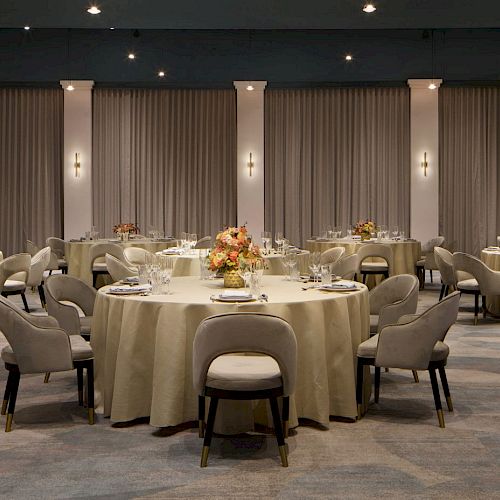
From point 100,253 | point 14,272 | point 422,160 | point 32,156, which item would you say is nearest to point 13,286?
point 14,272

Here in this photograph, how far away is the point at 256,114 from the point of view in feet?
48.0

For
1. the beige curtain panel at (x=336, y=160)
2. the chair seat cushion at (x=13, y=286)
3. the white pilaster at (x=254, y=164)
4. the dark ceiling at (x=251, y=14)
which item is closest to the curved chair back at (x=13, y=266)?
the chair seat cushion at (x=13, y=286)

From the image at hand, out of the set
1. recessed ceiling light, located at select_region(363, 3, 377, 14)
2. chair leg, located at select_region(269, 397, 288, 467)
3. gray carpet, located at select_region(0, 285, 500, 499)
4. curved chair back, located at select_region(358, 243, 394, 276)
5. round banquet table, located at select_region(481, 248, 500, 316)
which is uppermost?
recessed ceiling light, located at select_region(363, 3, 377, 14)

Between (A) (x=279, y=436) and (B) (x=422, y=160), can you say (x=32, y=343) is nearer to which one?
(A) (x=279, y=436)

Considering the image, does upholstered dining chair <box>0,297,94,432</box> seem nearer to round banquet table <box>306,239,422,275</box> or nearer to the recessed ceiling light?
the recessed ceiling light

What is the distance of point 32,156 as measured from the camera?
14734 millimetres

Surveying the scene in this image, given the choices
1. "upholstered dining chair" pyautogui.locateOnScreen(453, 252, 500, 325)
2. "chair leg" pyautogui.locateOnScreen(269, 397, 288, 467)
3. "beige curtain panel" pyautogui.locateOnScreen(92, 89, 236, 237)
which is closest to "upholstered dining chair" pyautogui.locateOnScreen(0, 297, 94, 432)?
"chair leg" pyautogui.locateOnScreen(269, 397, 288, 467)

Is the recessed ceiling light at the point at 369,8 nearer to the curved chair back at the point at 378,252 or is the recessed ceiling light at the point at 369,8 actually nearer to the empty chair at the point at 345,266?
the curved chair back at the point at 378,252

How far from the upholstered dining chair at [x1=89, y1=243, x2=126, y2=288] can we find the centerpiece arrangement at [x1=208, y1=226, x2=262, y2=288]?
165 inches

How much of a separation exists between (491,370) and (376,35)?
9.00 metres

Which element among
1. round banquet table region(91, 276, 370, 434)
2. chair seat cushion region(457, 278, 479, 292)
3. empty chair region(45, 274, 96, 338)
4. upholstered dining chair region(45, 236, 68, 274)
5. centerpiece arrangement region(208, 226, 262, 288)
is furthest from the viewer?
upholstered dining chair region(45, 236, 68, 274)

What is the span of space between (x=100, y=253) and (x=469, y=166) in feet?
26.1

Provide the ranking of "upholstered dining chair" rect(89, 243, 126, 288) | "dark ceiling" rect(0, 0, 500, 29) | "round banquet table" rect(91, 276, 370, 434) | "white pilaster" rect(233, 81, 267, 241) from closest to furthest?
"round banquet table" rect(91, 276, 370, 434) → "dark ceiling" rect(0, 0, 500, 29) → "upholstered dining chair" rect(89, 243, 126, 288) → "white pilaster" rect(233, 81, 267, 241)

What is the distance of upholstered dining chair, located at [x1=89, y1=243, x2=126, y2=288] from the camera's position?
9.86 meters
